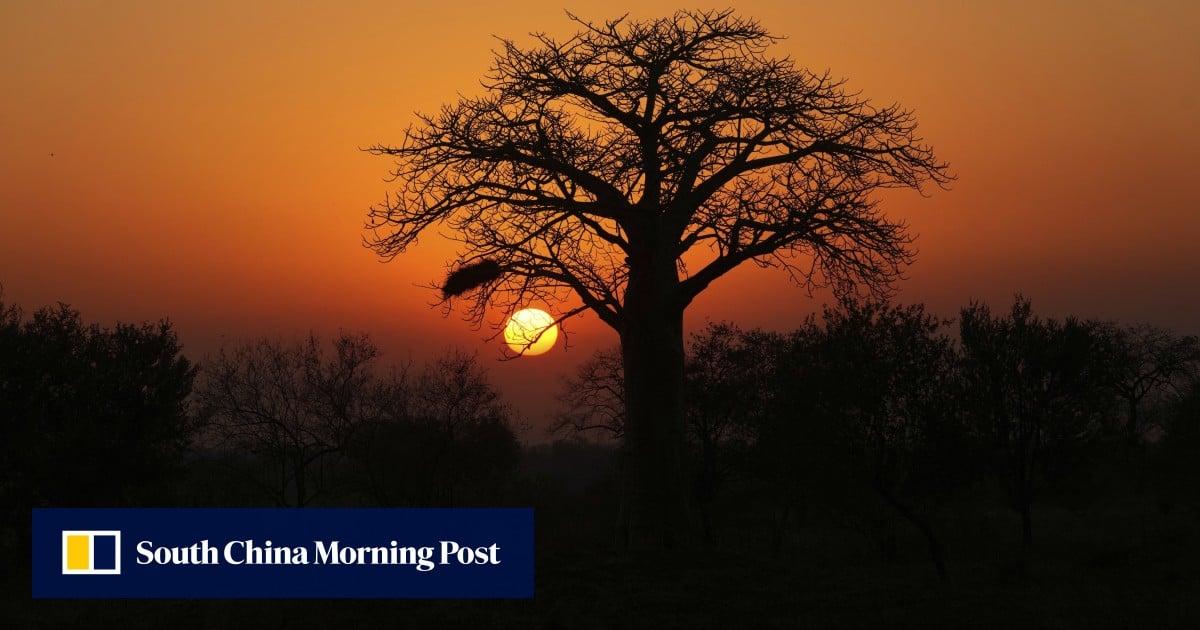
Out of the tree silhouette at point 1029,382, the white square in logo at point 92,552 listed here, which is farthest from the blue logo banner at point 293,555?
the tree silhouette at point 1029,382

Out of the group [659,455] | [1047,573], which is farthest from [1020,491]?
[659,455]

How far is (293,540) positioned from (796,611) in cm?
686

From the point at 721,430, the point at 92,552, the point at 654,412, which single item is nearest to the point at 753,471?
the point at 721,430

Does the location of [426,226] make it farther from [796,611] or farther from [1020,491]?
[1020,491]

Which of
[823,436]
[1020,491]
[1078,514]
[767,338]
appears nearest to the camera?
[823,436]

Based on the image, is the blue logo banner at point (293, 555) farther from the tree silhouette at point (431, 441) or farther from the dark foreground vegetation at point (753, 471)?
the tree silhouette at point (431, 441)

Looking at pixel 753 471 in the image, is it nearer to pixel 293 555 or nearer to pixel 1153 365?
pixel 293 555

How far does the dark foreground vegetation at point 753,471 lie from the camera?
41.7 ft

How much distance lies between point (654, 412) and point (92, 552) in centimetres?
852

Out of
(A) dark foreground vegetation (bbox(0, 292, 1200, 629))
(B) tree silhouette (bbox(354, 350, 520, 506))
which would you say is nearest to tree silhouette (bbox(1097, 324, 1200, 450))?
(A) dark foreground vegetation (bbox(0, 292, 1200, 629))

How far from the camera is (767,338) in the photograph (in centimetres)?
2894

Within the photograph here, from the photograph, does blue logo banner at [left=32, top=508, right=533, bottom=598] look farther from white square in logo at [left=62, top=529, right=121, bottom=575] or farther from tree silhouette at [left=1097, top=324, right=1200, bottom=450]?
tree silhouette at [left=1097, top=324, right=1200, bottom=450]

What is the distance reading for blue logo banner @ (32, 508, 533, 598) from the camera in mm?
13430

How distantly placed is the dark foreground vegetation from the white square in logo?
556 mm
